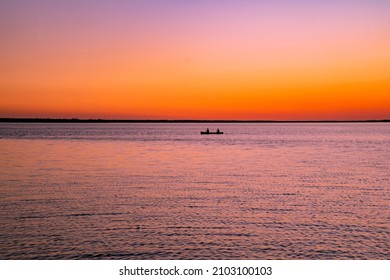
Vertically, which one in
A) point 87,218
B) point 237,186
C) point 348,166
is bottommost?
point 87,218

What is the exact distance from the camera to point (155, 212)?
23156 millimetres

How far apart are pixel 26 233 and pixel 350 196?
726 inches

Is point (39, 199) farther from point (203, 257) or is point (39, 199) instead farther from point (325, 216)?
point (325, 216)

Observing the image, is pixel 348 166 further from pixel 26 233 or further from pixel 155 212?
pixel 26 233

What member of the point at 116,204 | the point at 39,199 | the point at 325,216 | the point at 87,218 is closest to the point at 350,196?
the point at 325,216

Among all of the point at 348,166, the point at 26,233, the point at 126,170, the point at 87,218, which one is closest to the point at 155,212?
the point at 87,218

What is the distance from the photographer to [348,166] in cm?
4666

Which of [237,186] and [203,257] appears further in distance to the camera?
[237,186]

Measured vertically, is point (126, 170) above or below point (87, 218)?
above

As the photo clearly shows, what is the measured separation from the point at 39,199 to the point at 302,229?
14634mm

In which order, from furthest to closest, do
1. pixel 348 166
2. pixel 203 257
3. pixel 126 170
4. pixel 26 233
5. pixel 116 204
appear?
pixel 348 166
pixel 126 170
pixel 116 204
pixel 26 233
pixel 203 257
